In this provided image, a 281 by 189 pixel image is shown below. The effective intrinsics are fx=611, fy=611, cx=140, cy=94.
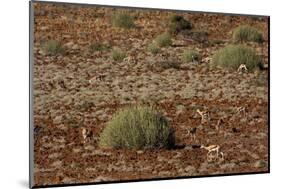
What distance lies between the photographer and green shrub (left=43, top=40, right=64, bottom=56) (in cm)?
450

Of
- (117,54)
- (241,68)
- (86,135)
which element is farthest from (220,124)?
(86,135)

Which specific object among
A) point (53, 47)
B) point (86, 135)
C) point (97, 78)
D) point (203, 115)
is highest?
point (53, 47)

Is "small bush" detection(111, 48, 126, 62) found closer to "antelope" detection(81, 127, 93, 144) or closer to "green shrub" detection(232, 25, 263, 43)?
"antelope" detection(81, 127, 93, 144)

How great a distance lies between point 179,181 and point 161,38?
114 centimetres

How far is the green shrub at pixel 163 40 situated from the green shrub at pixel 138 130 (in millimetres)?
522

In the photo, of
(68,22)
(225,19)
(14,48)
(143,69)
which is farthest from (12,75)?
(225,19)

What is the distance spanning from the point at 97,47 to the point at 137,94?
1.56ft

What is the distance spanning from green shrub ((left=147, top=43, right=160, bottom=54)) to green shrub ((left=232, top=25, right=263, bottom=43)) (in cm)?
69

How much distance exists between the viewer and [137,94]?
15.5 ft

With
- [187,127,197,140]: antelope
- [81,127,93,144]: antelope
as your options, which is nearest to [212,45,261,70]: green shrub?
[187,127,197,140]: antelope

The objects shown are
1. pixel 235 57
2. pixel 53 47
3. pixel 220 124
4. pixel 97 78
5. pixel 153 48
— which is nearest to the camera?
pixel 53 47

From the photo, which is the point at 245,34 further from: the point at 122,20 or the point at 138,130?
the point at 138,130

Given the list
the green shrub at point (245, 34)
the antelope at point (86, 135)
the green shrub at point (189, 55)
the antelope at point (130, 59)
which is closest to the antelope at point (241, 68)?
the green shrub at point (245, 34)

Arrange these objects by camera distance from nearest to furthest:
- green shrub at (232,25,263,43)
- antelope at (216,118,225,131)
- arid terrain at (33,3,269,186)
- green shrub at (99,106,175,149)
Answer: arid terrain at (33,3,269,186), green shrub at (99,106,175,149), antelope at (216,118,225,131), green shrub at (232,25,263,43)
